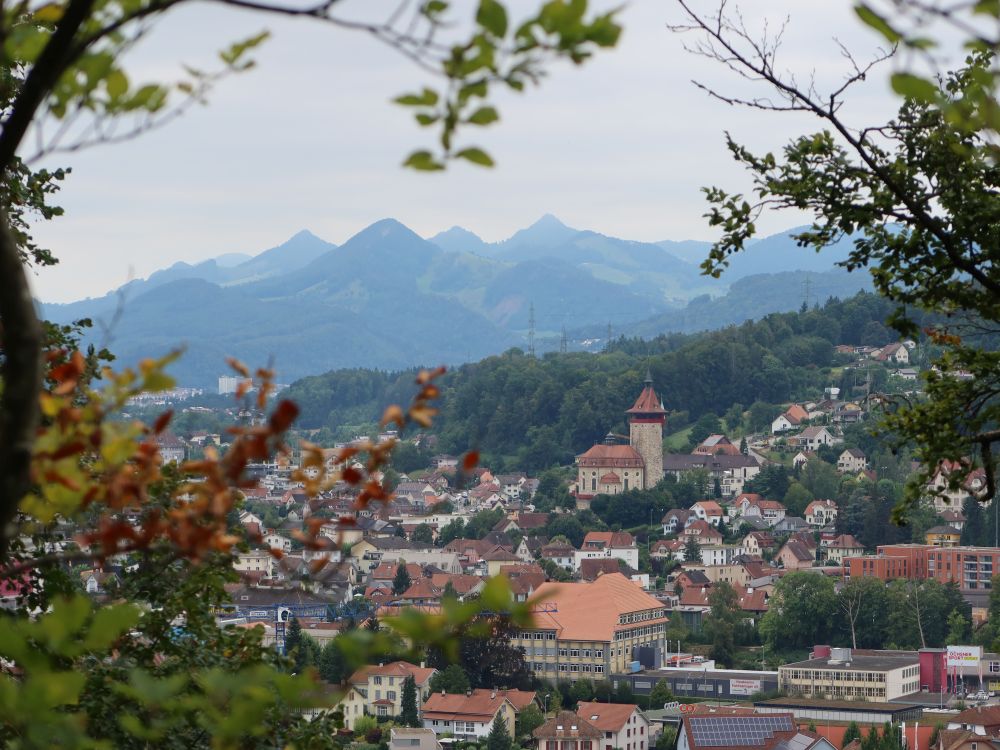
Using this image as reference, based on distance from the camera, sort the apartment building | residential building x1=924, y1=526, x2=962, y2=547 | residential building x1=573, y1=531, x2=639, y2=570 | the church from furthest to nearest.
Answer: the church, residential building x1=573, y1=531, x2=639, y2=570, residential building x1=924, y1=526, x2=962, y2=547, the apartment building

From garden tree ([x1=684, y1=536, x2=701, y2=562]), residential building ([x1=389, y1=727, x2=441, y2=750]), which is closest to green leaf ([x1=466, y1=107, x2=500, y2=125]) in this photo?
residential building ([x1=389, y1=727, x2=441, y2=750])

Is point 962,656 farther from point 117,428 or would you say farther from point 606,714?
point 117,428

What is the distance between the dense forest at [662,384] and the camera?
238 feet

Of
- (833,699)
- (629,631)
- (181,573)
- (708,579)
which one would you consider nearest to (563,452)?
(708,579)

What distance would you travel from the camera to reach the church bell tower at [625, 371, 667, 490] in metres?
65.0

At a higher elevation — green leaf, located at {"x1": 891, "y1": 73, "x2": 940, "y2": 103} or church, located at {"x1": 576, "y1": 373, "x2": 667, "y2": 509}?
church, located at {"x1": 576, "y1": 373, "x2": 667, "y2": 509}

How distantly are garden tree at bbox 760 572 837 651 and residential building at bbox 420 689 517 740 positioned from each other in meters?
10.4

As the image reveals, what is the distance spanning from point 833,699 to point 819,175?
1213 inches

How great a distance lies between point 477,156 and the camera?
1729mm

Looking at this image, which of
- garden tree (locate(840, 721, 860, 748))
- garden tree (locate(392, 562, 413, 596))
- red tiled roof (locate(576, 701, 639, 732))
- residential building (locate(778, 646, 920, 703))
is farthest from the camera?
garden tree (locate(392, 562, 413, 596))

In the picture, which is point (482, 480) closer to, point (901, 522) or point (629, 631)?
point (629, 631)

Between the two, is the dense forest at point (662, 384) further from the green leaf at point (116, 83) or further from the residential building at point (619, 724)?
the green leaf at point (116, 83)

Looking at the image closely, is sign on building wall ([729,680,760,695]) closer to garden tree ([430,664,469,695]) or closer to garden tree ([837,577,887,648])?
garden tree ([837,577,887,648])

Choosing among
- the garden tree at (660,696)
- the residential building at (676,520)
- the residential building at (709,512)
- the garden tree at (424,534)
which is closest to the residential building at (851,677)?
the garden tree at (660,696)
